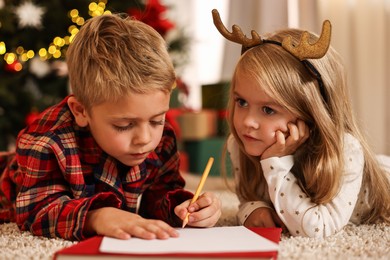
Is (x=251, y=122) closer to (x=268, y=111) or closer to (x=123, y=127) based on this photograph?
(x=268, y=111)

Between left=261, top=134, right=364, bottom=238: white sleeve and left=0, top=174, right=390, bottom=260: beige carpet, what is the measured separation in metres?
0.03

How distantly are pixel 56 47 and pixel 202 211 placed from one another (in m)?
1.50

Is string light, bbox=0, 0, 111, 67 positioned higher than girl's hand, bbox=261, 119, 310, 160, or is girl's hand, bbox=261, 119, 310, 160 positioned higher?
string light, bbox=0, 0, 111, 67

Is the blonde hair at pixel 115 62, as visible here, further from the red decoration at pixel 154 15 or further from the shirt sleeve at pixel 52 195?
the red decoration at pixel 154 15

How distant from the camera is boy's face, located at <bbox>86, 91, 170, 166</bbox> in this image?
1035 mm

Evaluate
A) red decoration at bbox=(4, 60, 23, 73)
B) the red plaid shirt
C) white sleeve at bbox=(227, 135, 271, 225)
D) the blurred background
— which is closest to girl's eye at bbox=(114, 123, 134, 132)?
the red plaid shirt

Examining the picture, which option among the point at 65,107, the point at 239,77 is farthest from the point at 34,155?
Answer: the point at 239,77

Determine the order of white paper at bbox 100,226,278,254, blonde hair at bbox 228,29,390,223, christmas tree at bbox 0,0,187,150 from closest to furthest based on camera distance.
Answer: white paper at bbox 100,226,278,254 < blonde hair at bbox 228,29,390,223 < christmas tree at bbox 0,0,187,150

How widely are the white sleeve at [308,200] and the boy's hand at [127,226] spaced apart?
0.27 m

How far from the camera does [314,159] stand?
1188 millimetres

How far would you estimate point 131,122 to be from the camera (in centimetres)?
105

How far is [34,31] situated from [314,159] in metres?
1.56

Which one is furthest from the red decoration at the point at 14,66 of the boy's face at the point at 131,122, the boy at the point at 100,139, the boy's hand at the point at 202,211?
the boy's hand at the point at 202,211

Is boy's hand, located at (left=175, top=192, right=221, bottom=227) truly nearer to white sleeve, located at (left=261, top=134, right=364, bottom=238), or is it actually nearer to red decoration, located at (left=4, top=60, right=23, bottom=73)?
white sleeve, located at (left=261, top=134, right=364, bottom=238)
